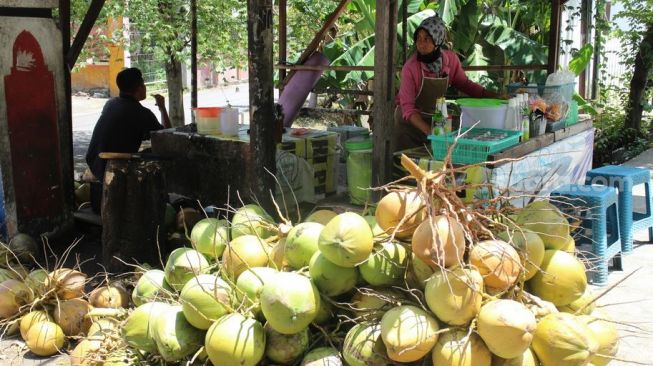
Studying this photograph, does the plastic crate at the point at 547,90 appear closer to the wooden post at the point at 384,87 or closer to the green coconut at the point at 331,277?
the wooden post at the point at 384,87

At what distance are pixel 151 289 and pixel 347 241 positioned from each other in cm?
106

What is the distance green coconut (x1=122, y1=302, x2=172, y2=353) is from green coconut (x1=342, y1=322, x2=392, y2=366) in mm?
766

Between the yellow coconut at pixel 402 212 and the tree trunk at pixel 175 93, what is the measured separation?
644cm

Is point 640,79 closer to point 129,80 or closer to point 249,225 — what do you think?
point 129,80

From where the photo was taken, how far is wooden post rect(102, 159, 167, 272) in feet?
14.4

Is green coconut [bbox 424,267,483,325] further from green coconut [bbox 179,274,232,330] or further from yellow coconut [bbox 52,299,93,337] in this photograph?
yellow coconut [bbox 52,299,93,337]

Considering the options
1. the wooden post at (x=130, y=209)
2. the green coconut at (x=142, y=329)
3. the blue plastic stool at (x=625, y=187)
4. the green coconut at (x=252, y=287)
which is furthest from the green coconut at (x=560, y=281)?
the blue plastic stool at (x=625, y=187)

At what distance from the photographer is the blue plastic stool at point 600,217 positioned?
4.38m

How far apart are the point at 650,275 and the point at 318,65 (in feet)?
11.6

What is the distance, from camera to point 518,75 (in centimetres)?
833

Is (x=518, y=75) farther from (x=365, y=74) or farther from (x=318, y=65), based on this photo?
(x=318, y=65)

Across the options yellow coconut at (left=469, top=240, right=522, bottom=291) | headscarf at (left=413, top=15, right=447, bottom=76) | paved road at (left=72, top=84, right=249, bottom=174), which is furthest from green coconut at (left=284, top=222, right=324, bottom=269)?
paved road at (left=72, top=84, right=249, bottom=174)

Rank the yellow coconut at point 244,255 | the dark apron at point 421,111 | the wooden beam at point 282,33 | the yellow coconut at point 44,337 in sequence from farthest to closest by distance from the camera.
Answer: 1. the wooden beam at point 282,33
2. the dark apron at point 421,111
3. the yellow coconut at point 44,337
4. the yellow coconut at point 244,255

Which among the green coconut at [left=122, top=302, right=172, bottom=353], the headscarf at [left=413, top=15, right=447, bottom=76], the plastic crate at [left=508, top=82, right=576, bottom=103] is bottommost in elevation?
the green coconut at [left=122, top=302, right=172, bottom=353]
